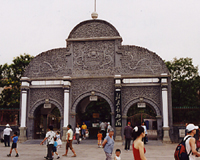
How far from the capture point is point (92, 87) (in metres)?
18.3

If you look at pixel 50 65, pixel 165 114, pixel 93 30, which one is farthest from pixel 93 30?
pixel 165 114

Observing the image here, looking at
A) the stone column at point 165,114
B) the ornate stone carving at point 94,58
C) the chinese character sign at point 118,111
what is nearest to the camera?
the stone column at point 165,114

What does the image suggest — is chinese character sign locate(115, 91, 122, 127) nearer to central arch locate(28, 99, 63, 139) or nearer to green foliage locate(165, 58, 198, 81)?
central arch locate(28, 99, 63, 139)

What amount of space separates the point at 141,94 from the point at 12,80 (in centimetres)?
1278

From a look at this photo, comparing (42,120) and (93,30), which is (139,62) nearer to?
(93,30)

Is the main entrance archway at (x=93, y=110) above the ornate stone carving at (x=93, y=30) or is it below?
below

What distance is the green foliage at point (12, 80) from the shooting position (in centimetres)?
2414

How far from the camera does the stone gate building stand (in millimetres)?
17609

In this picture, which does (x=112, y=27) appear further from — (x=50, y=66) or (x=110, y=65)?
(x=50, y=66)

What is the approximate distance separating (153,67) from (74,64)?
18.2 feet

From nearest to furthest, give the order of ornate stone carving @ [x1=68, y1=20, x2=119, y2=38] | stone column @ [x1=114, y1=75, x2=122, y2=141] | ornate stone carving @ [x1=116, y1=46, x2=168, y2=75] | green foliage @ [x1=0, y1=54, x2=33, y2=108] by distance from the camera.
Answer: stone column @ [x1=114, y1=75, x2=122, y2=141] → ornate stone carving @ [x1=116, y1=46, x2=168, y2=75] → ornate stone carving @ [x1=68, y1=20, x2=119, y2=38] → green foliage @ [x1=0, y1=54, x2=33, y2=108]

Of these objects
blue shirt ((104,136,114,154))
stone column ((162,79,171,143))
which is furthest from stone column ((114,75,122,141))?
blue shirt ((104,136,114,154))

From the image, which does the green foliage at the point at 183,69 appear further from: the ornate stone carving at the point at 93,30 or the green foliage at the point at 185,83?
the ornate stone carving at the point at 93,30

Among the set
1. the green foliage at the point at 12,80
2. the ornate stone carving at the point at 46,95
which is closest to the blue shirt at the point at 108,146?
the ornate stone carving at the point at 46,95
